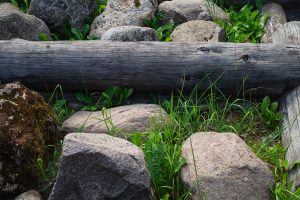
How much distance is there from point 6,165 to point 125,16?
280cm

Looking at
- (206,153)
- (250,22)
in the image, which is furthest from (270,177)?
(250,22)

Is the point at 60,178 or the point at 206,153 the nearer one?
the point at 60,178

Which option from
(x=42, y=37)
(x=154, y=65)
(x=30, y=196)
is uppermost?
(x=42, y=37)

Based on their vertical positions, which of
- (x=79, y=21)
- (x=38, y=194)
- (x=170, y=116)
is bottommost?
(x=38, y=194)

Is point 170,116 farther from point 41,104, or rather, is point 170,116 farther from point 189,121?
point 41,104

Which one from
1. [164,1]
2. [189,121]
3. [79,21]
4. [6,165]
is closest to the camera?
[6,165]

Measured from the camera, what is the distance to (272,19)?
633 centimetres

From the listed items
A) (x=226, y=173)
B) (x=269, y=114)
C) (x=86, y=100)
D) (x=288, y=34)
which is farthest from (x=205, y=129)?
(x=288, y=34)

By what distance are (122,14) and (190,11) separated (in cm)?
77

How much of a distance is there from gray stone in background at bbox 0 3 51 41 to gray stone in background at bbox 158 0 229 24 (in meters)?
1.47

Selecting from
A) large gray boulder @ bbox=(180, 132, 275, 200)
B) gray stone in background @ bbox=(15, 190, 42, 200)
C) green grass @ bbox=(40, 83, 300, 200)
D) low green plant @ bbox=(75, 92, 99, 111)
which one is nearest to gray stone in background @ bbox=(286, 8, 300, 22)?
green grass @ bbox=(40, 83, 300, 200)

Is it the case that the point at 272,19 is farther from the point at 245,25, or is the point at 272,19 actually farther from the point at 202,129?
the point at 202,129

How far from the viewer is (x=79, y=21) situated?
6.17 meters

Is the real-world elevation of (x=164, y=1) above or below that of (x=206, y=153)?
above
